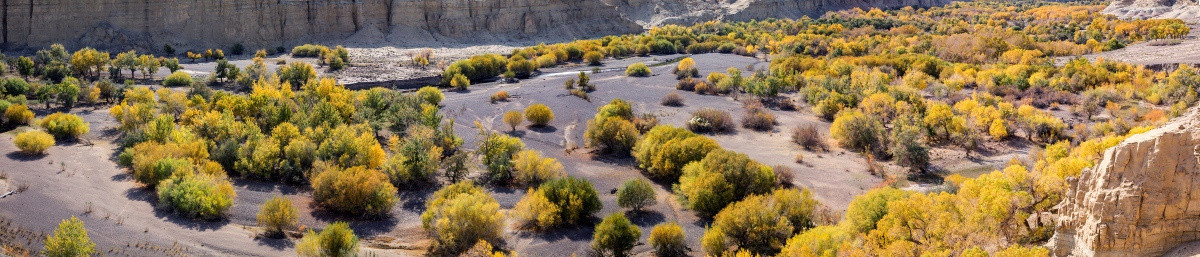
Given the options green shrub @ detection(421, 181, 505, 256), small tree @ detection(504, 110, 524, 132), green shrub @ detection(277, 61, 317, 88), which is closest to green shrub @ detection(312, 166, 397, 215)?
green shrub @ detection(421, 181, 505, 256)

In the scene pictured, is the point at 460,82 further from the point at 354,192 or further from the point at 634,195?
the point at 634,195

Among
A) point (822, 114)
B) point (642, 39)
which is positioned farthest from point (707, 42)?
point (822, 114)

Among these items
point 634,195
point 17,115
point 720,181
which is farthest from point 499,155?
point 17,115

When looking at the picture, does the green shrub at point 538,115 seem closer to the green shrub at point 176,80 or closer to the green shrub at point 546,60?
the green shrub at point 176,80

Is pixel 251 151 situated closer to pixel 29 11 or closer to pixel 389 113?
pixel 389 113

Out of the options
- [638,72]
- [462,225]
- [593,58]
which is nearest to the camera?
[462,225]

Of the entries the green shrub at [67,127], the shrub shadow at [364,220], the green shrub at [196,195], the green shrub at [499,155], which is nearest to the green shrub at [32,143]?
the green shrub at [67,127]
